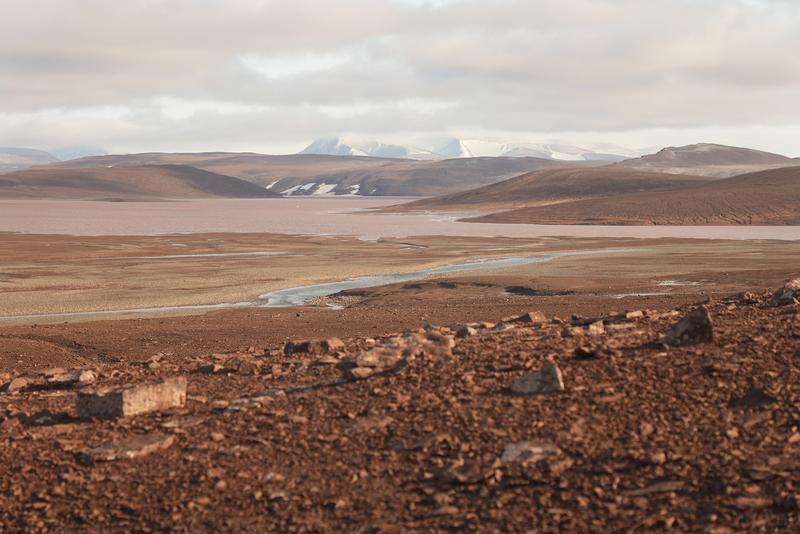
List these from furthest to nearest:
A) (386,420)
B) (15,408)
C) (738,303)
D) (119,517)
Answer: (738,303), (15,408), (386,420), (119,517)

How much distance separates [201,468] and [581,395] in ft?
12.4

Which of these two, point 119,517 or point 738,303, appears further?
point 738,303

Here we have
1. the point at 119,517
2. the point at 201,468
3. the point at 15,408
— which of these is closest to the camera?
the point at 119,517

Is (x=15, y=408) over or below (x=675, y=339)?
below

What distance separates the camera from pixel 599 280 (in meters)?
41.6

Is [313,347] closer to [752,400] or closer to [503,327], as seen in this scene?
[503,327]

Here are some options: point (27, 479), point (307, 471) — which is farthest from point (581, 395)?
point (27, 479)

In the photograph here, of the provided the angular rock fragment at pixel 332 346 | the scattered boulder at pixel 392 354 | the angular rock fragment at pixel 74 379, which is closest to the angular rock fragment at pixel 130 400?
the scattered boulder at pixel 392 354

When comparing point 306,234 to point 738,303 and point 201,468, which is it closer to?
point 738,303

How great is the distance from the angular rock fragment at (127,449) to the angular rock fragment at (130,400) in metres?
0.86

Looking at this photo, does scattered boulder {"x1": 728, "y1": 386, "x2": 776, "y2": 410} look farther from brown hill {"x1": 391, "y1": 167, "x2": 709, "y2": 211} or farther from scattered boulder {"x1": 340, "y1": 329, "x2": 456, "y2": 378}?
brown hill {"x1": 391, "y1": 167, "x2": 709, "y2": 211}

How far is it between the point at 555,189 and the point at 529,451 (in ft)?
562

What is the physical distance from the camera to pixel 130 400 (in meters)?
10.1

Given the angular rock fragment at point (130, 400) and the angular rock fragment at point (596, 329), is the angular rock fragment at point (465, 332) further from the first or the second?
the angular rock fragment at point (130, 400)
